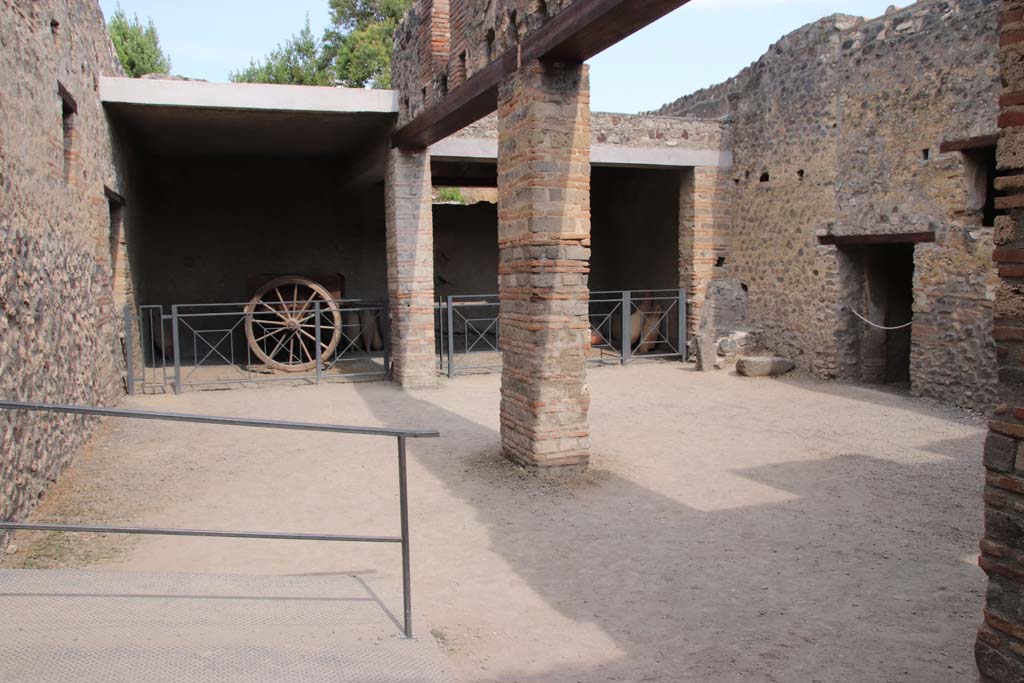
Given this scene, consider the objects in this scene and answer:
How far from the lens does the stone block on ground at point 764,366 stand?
1126 cm

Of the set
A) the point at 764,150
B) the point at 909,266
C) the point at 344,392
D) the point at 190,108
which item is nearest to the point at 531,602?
the point at 344,392

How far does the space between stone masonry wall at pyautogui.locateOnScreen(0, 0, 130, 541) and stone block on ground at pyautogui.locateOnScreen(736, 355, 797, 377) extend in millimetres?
8100

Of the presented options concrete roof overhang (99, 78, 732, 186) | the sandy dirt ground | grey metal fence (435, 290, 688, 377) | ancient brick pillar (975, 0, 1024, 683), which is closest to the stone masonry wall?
the sandy dirt ground

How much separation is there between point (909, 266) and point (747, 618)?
27.2 feet

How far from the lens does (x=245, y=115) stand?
10.1m

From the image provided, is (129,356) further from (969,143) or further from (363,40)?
(363,40)

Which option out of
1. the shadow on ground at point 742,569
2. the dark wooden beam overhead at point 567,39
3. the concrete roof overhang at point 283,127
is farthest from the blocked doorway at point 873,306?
the dark wooden beam overhead at point 567,39

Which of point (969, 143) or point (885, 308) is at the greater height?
point (969, 143)

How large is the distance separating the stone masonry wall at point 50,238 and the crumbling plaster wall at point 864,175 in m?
8.69

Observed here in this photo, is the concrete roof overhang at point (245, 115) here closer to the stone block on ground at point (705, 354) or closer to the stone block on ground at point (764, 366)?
the stone block on ground at point (705, 354)

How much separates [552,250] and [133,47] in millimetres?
24317

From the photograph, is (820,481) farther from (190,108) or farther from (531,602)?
(190,108)

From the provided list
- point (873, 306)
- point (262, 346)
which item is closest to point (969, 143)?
point (873, 306)

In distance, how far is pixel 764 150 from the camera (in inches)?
467
